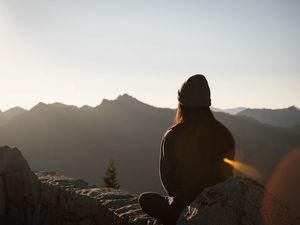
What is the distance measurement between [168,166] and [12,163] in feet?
24.6

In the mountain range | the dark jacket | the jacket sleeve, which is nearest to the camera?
the dark jacket

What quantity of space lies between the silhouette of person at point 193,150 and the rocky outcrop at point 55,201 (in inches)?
44.0

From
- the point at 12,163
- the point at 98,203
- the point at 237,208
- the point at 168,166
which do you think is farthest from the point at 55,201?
the point at 237,208

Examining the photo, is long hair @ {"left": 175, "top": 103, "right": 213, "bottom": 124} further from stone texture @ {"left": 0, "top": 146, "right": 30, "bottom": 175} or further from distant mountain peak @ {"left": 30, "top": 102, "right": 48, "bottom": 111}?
distant mountain peak @ {"left": 30, "top": 102, "right": 48, "bottom": 111}

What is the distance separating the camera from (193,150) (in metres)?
4.62

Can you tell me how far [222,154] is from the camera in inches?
185

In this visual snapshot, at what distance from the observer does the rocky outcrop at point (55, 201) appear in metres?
6.91

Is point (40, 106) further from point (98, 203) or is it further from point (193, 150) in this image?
point (193, 150)

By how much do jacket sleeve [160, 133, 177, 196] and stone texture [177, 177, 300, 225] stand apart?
91cm

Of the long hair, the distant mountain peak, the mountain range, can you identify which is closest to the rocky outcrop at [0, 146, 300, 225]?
the long hair

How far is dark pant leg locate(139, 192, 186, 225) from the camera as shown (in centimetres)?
486

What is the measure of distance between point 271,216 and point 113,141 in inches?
5848

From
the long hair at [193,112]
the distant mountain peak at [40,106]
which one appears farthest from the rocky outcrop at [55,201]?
the distant mountain peak at [40,106]

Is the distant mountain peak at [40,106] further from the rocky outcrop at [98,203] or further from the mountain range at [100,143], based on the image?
the rocky outcrop at [98,203]
